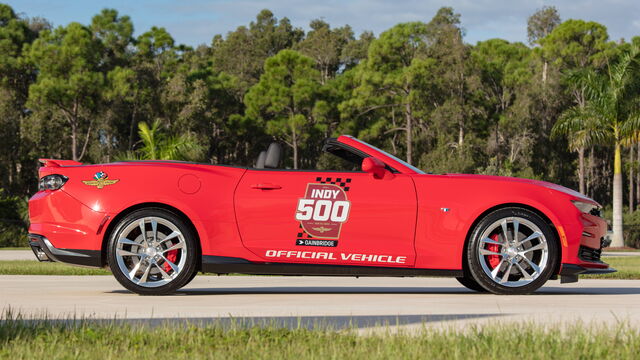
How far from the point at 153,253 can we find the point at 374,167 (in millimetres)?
2139

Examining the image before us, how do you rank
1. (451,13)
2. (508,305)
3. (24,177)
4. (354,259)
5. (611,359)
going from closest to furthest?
(611,359), (508,305), (354,259), (24,177), (451,13)

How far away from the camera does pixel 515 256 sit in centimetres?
827

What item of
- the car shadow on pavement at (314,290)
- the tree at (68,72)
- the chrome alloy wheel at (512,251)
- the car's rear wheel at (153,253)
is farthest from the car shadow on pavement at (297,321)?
the tree at (68,72)

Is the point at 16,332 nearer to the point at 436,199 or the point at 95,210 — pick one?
the point at 95,210

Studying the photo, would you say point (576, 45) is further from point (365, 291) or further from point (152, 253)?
point (152, 253)

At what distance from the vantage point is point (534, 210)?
27.7ft

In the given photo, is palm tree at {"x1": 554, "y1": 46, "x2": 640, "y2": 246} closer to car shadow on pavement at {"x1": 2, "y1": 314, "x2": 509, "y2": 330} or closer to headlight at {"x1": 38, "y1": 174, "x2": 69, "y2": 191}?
headlight at {"x1": 38, "y1": 174, "x2": 69, "y2": 191}

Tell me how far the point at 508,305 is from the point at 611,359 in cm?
289

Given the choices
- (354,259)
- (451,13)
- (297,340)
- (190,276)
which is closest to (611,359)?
(297,340)

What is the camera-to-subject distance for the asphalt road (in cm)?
624

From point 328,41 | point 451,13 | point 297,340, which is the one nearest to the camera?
point 297,340

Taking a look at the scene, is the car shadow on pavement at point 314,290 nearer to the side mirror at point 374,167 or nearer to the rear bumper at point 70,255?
the rear bumper at point 70,255

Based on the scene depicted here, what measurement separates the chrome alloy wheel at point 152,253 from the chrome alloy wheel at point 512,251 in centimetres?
275

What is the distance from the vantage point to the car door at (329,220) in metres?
8.08
